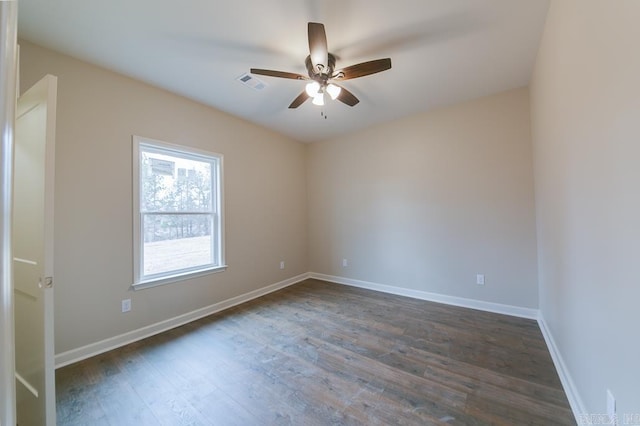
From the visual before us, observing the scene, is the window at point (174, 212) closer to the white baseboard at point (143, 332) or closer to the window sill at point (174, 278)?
the window sill at point (174, 278)

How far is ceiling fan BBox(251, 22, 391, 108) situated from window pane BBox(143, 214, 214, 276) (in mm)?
1930

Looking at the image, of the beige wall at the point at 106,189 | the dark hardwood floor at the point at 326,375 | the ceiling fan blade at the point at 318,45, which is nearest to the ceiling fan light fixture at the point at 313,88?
the ceiling fan blade at the point at 318,45

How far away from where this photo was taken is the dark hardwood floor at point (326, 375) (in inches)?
60.2

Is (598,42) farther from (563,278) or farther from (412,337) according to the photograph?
(412,337)

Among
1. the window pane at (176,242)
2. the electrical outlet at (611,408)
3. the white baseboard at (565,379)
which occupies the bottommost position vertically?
the white baseboard at (565,379)

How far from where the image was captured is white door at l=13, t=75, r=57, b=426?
4.21 feet

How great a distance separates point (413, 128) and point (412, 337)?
274cm

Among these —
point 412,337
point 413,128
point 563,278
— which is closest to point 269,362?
point 412,337

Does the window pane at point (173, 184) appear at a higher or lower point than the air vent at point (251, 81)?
lower

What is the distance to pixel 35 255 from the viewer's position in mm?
1341

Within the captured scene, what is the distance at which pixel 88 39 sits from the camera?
6.43 ft

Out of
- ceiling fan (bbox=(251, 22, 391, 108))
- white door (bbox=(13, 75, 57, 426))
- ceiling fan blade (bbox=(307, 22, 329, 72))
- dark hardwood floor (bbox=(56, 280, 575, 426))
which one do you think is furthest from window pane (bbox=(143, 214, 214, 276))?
ceiling fan blade (bbox=(307, 22, 329, 72))

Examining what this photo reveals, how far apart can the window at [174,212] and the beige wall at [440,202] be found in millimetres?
2028

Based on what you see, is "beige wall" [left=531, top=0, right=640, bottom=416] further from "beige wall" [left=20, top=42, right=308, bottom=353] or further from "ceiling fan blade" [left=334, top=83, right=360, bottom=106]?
"beige wall" [left=20, top=42, right=308, bottom=353]
